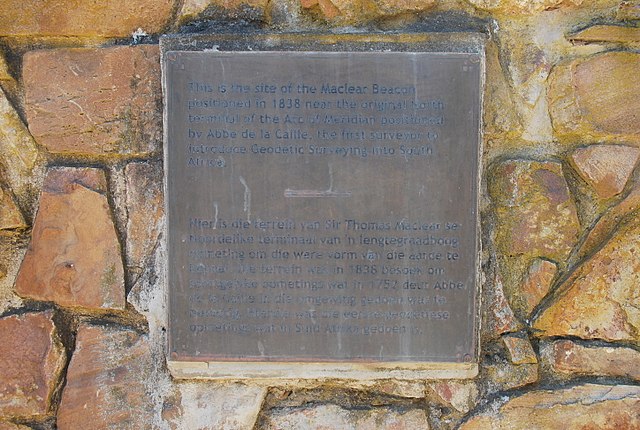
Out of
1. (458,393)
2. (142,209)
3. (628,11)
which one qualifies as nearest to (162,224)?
(142,209)

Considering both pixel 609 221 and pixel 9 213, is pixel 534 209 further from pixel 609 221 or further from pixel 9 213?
pixel 9 213

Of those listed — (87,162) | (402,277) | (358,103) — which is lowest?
(402,277)

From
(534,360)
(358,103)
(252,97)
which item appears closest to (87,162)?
(252,97)

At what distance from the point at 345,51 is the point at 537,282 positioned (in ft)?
2.84

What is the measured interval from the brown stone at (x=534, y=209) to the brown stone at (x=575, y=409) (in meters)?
0.40

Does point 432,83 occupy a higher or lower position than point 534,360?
higher

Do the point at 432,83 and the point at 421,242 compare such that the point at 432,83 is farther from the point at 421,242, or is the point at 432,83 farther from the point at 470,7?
the point at 421,242

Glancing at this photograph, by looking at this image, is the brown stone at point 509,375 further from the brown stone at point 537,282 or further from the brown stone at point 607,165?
the brown stone at point 607,165

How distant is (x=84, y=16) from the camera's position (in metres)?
1.72

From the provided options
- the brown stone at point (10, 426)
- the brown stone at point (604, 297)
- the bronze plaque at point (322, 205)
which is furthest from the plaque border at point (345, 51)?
the brown stone at point (10, 426)

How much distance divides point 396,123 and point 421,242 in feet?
1.10

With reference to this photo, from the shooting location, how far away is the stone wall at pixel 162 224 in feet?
5.62

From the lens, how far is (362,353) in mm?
1700

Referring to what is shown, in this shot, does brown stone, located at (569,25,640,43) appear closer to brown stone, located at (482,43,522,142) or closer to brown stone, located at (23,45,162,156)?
brown stone, located at (482,43,522,142)
